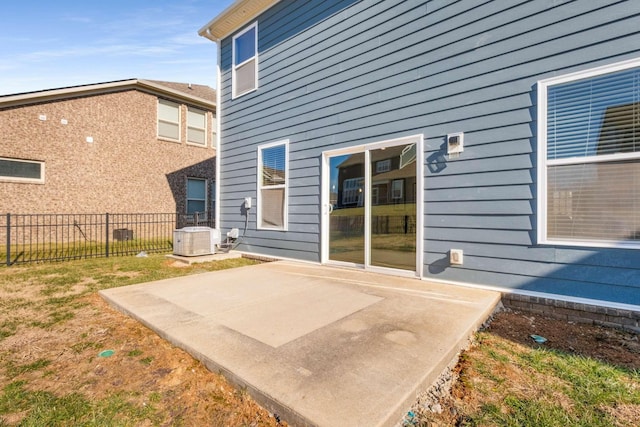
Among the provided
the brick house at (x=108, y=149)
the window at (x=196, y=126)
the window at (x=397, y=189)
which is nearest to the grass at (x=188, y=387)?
the window at (x=397, y=189)

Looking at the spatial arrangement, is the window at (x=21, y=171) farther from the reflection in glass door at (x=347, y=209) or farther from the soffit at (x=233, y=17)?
the reflection in glass door at (x=347, y=209)

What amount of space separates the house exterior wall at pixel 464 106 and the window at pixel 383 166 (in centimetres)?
36

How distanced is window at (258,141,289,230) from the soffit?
117 inches

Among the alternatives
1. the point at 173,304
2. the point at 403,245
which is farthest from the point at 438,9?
the point at 173,304

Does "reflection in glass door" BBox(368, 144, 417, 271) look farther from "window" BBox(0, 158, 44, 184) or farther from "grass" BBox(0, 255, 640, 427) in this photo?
"window" BBox(0, 158, 44, 184)

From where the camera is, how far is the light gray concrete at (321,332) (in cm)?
159

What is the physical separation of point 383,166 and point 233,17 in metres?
5.21

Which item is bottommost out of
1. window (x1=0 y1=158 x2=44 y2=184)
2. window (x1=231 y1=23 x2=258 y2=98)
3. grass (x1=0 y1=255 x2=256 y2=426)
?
grass (x1=0 y1=255 x2=256 y2=426)

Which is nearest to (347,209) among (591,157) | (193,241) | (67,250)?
(591,157)

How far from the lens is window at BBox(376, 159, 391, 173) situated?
445 centimetres

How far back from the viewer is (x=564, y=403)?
1.68m

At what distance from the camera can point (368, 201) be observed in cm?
467

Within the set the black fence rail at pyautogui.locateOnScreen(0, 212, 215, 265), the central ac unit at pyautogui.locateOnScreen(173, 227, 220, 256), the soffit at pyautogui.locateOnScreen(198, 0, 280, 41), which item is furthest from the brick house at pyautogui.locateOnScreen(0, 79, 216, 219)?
the central ac unit at pyautogui.locateOnScreen(173, 227, 220, 256)

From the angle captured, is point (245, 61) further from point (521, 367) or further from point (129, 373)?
point (521, 367)
